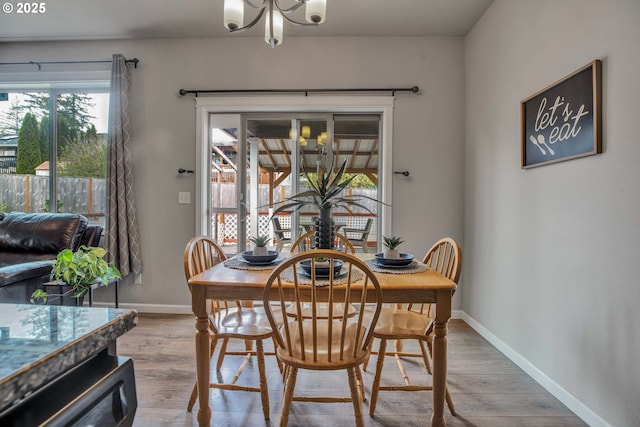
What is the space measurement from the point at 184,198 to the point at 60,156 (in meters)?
1.46

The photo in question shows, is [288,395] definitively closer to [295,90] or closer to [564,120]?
[564,120]

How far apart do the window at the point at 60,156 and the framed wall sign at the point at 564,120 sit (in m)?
3.81

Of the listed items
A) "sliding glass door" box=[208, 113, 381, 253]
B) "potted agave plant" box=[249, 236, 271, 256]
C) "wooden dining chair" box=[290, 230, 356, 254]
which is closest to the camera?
"potted agave plant" box=[249, 236, 271, 256]

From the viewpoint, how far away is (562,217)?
184cm

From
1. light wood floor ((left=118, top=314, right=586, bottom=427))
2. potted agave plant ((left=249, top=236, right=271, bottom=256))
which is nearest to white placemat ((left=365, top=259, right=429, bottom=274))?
potted agave plant ((left=249, top=236, right=271, bottom=256))

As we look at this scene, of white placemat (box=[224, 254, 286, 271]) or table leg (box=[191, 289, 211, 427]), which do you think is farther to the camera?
white placemat (box=[224, 254, 286, 271])

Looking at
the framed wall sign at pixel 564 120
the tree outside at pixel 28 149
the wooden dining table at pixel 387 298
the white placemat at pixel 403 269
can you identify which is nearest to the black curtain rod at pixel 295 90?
the framed wall sign at pixel 564 120

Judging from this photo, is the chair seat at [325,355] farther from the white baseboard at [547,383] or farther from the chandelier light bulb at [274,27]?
the chandelier light bulb at [274,27]

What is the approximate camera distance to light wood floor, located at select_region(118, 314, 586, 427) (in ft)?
5.40

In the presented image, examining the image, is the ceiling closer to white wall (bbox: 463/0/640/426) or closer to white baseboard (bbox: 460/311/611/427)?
white wall (bbox: 463/0/640/426)

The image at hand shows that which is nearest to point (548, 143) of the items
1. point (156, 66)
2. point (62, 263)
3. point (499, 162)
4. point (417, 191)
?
point (499, 162)

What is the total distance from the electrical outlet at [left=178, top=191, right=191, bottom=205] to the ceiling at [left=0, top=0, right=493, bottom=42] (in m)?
1.51

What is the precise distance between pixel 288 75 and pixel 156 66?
1.31 meters

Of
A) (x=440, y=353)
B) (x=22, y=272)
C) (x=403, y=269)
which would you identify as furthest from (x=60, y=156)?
(x=440, y=353)
